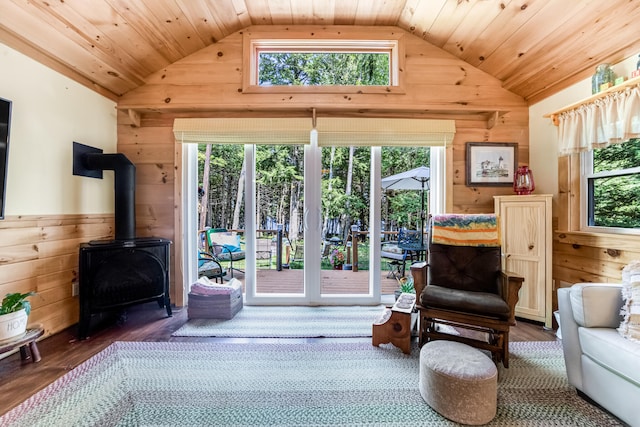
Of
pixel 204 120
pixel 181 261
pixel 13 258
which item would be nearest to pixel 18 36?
pixel 204 120

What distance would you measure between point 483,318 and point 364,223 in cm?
165

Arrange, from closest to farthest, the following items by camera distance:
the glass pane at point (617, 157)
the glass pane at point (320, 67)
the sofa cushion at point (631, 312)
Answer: the sofa cushion at point (631, 312) < the glass pane at point (617, 157) < the glass pane at point (320, 67)

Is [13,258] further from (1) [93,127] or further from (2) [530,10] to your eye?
(2) [530,10]

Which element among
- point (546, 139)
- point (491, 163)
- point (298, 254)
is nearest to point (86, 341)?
point (298, 254)

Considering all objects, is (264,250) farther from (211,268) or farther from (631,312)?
(631,312)

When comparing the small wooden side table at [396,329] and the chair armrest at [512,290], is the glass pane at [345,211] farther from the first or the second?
the chair armrest at [512,290]

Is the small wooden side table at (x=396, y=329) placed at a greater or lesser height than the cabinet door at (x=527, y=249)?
lesser

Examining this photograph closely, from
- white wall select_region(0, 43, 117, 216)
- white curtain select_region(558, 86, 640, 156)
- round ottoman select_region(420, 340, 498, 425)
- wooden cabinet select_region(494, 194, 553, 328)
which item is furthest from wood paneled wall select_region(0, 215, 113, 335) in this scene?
white curtain select_region(558, 86, 640, 156)

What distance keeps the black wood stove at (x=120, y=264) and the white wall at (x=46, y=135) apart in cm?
22

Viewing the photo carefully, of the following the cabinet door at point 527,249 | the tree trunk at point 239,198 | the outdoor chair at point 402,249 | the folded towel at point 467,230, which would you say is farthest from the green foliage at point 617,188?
the tree trunk at point 239,198

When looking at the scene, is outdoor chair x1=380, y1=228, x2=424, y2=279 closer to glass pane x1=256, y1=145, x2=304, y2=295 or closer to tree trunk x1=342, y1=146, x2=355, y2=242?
tree trunk x1=342, y1=146, x2=355, y2=242

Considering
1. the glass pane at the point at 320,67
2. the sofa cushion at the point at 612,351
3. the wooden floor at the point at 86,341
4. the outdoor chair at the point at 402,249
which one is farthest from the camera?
the outdoor chair at the point at 402,249

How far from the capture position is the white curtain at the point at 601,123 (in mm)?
1907

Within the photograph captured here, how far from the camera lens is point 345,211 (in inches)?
126
